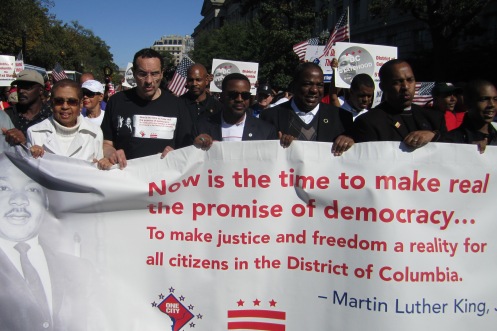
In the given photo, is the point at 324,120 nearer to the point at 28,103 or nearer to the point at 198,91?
the point at 198,91

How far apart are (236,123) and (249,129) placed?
0.12m

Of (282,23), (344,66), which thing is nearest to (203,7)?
(282,23)

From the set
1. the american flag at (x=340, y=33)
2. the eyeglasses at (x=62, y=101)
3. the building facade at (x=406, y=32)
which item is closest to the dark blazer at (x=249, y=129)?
the eyeglasses at (x=62, y=101)

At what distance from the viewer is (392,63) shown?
3365 mm

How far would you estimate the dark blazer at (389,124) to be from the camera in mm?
3199

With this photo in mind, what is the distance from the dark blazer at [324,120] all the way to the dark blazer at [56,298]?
1.81 metres

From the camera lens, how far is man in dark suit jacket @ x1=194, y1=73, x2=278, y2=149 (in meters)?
3.73

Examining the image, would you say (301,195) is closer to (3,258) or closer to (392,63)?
(392,63)

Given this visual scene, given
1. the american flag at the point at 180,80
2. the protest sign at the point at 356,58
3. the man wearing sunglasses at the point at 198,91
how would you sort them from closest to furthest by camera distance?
the man wearing sunglasses at the point at 198,91
the protest sign at the point at 356,58
the american flag at the point at 180,80

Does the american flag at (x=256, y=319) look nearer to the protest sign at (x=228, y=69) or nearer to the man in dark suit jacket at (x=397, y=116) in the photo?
the man in dark suit jacket at (x=397, y=116)

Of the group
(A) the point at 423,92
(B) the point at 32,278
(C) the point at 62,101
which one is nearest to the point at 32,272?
(B) the point at 32,278

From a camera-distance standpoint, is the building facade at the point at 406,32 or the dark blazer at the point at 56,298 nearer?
the dark blazer at the point at 56,298

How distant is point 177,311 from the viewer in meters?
3.07

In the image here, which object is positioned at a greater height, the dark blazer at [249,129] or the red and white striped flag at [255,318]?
the dark blazer at [249,129]
